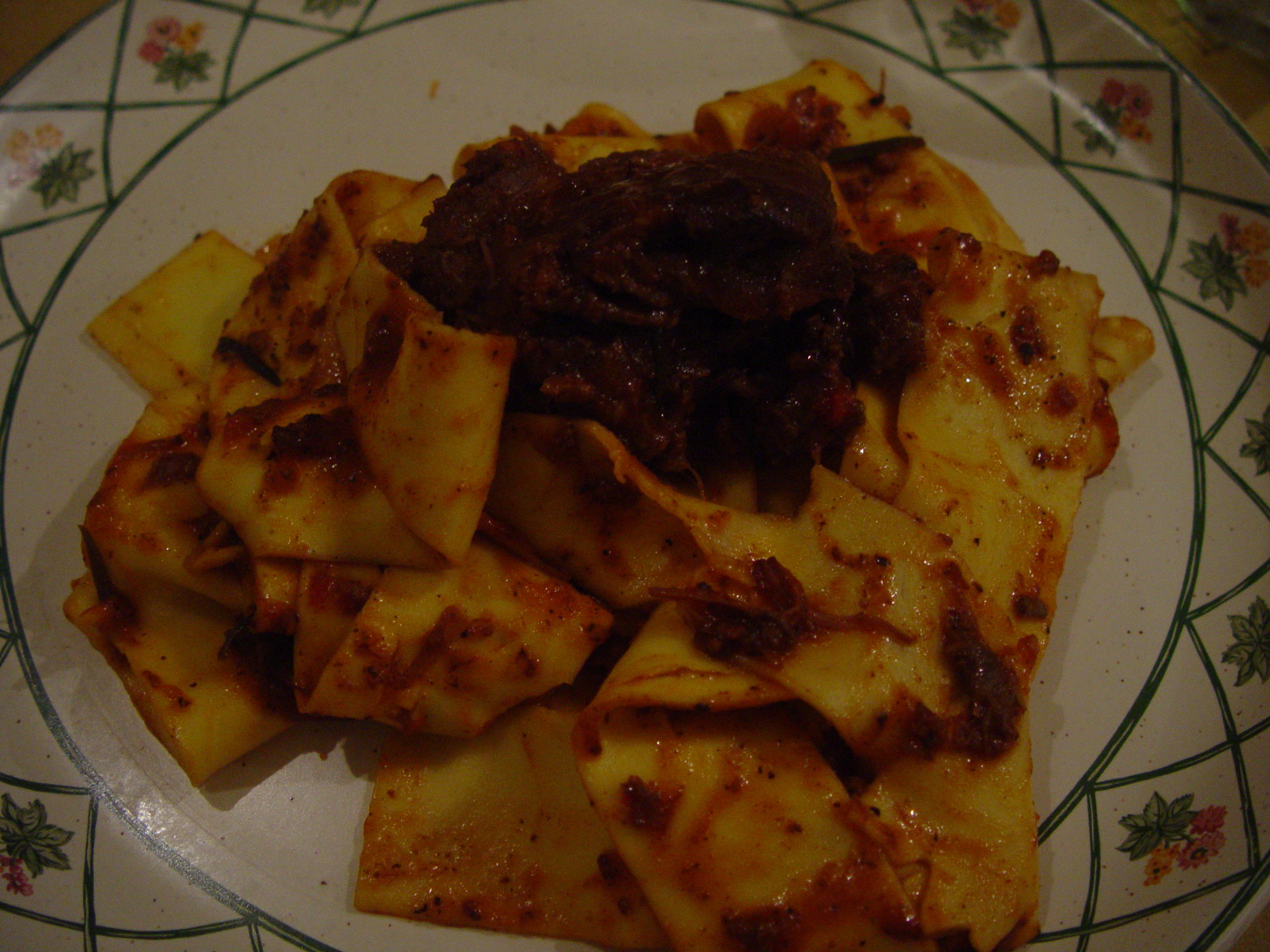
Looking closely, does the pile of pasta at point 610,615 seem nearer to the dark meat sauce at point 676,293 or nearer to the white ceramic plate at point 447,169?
the dark meat sauce at point 676,293

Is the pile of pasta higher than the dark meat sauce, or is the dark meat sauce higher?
the dark meat sauce

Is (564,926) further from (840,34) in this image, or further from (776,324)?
(840,34)

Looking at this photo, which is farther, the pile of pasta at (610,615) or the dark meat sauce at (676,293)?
the dark meat sauce at (676,293)

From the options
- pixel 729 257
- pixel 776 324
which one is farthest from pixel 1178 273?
pixel 729 257

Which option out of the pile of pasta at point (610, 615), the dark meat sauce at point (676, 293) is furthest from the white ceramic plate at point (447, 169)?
the dark meat sauce at point (676, 293)

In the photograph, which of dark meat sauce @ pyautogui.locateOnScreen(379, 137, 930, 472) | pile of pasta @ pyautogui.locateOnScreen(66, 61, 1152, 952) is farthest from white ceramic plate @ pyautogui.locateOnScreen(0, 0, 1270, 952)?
dark meat sauce @ pyautogui.locateOnScreen(379, 137, 930, 472)

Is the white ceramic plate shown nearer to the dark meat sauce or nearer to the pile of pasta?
the pile of pasta
